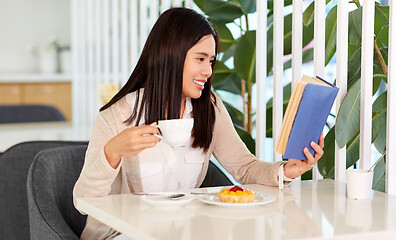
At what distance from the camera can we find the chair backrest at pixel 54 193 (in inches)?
65.4

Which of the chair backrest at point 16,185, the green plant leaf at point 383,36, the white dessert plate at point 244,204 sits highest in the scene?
the green plant leaf at point 383,36

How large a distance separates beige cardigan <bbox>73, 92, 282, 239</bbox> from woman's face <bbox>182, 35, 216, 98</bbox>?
0.16m

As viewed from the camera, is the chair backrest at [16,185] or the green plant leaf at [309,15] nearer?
the green plant leaf at [309,15]

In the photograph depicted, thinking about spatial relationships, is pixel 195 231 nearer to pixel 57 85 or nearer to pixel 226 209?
pixel 226 209

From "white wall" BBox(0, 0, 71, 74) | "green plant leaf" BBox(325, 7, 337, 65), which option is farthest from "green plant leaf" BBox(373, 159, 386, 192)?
"white wall" BBox(0, 0, 71, 74)

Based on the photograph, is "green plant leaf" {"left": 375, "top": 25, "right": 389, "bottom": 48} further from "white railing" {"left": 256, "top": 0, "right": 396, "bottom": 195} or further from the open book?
the open book

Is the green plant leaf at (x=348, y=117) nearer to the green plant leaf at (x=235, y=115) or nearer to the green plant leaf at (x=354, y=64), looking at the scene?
the green plant leaf at (x=354, y=64)

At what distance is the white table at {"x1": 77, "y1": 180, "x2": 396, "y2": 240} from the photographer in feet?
3.64

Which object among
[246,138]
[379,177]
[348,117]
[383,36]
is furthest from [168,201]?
[246,138]

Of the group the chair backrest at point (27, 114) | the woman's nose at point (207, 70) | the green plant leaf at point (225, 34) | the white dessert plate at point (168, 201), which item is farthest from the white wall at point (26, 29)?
the white dessert plate at point (168, 201)

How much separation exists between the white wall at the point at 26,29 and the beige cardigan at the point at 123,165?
4.05 meters

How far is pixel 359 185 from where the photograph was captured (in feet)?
4.75

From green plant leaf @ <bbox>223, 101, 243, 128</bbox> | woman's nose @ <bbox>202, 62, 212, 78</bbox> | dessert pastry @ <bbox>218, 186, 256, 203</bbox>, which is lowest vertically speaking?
dessert pastry @ <bbox>218, 186, 256, 203</bbox>

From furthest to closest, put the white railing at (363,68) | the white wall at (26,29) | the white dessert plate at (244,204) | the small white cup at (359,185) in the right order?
the white wall at (26,29) → the white railing at (363,68) → the small white cup at (359,185) → the white dessert plate at (244,204)
